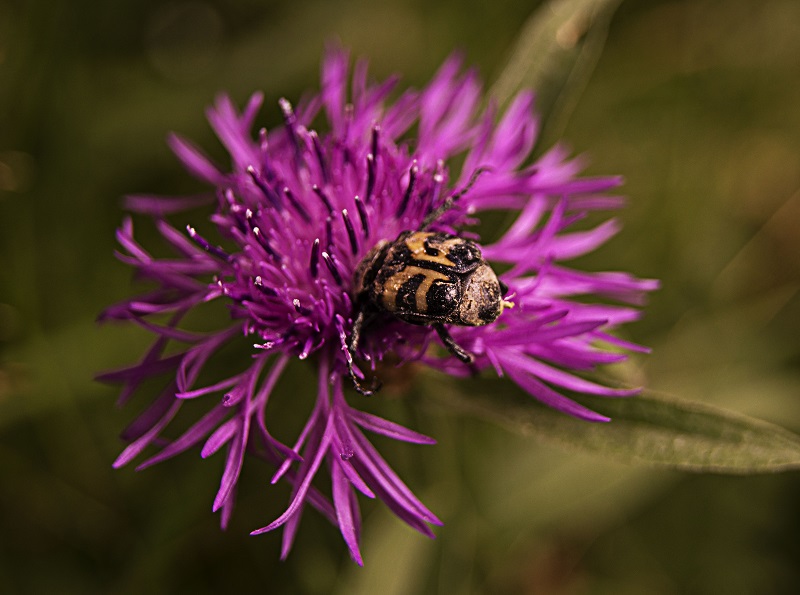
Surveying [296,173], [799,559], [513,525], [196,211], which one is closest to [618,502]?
[513,525]

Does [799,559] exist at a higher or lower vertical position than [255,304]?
lower

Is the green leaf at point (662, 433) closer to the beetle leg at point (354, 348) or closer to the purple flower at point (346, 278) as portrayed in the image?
the purple flower at point (346, 278)

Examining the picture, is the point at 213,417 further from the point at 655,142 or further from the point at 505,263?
the point at 655,142

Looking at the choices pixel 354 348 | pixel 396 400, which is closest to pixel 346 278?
pixel 354 348

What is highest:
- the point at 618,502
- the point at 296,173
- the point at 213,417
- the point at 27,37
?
the point at 27,37

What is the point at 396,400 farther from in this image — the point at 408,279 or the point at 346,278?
the point at 408,279

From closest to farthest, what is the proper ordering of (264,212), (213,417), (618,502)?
(213,417) → (264,212) → (618,502)

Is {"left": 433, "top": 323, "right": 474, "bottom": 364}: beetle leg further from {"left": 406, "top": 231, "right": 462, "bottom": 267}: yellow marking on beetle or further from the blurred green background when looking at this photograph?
the blurred green background

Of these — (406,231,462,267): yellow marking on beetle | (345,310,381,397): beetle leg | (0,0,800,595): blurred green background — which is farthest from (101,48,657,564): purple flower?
(0,0,800,595): blurred green background
